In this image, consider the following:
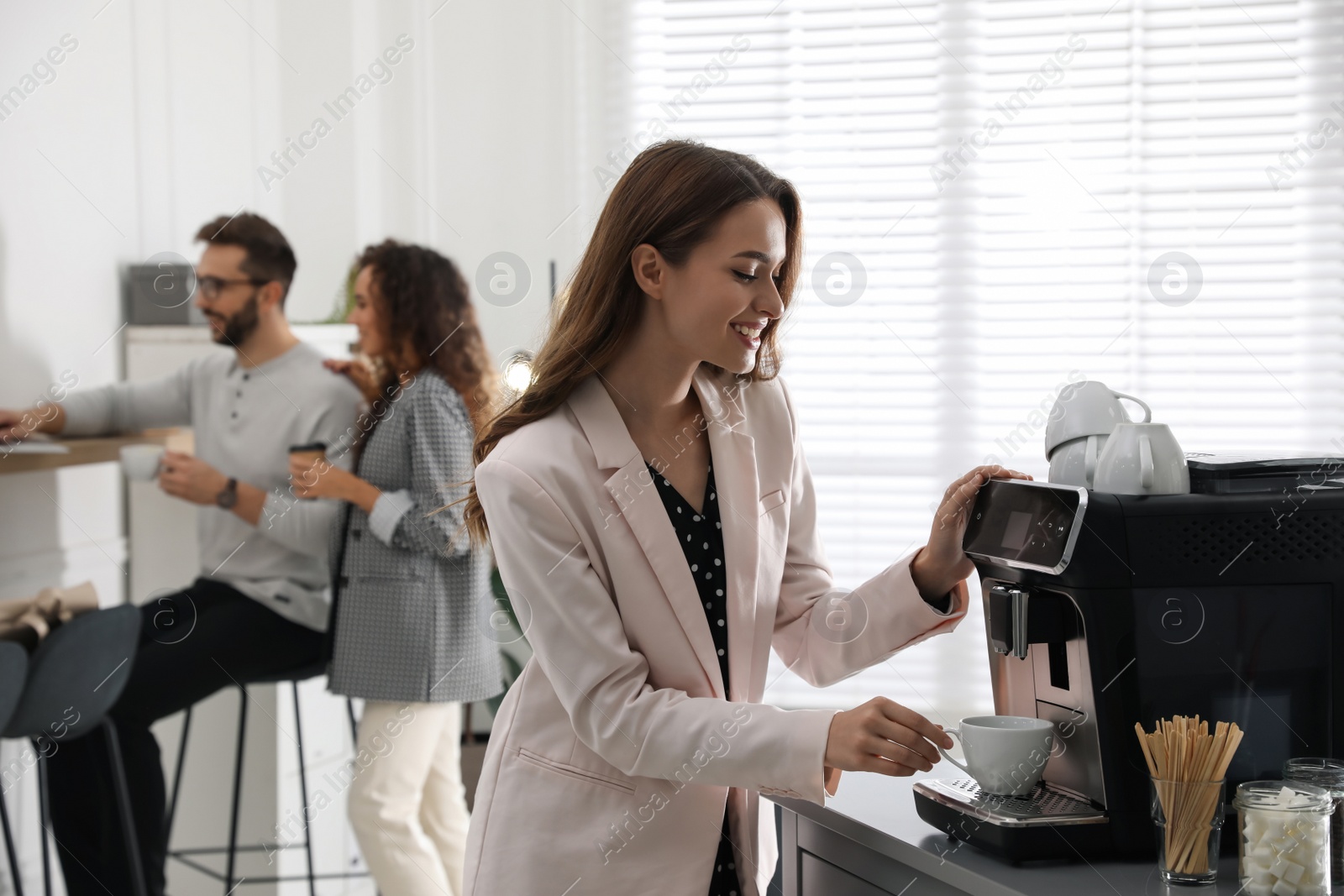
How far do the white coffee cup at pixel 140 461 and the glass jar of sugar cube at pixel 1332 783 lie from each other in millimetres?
2214

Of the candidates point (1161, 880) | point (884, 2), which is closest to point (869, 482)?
point (884, 2)

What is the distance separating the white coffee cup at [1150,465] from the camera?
3.50 ft

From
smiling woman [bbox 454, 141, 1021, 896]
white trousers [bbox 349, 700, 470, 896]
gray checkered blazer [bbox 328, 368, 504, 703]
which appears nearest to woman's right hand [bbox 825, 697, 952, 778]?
smiling woman [bbox 454, 141, 1021, 896]

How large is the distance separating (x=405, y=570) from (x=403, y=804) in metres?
0.54

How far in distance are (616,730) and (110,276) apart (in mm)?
1841

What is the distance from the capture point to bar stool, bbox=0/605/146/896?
223cm

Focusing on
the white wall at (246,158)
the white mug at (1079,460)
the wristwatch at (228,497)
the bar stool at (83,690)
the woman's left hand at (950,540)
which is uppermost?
the white wall at (246,158)

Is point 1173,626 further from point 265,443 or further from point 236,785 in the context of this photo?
point 236,785

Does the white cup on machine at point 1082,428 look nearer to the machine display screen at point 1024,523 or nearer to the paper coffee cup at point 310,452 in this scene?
the machine display screen at point 1024,523

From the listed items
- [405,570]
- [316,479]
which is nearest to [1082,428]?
[405,570]

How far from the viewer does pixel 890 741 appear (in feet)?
3.43

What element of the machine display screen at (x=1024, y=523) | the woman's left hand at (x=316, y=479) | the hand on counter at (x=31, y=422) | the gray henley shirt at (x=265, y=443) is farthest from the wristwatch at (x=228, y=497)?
the machine display screen at (x=1024, y=523)

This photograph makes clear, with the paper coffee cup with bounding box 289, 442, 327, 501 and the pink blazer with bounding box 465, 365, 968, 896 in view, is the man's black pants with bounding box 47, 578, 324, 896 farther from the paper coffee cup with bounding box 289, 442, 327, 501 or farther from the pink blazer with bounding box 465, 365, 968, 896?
the pink blazer with bounding box 465, 365, 968, 896

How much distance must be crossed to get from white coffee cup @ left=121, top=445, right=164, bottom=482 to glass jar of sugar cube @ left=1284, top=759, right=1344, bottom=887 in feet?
7.26
